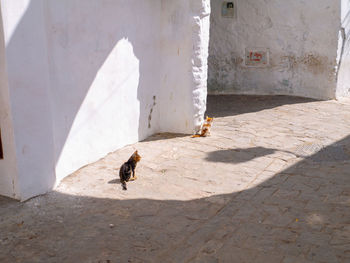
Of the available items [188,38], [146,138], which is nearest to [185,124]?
[146,138]

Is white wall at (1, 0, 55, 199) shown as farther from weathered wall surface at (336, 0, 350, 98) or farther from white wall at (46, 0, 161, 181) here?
weathered wall surface at (336, 0, 350, 98)

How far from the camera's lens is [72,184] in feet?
16.2

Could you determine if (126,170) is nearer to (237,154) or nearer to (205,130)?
(237,154)

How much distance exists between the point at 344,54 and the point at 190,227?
7.75 metres

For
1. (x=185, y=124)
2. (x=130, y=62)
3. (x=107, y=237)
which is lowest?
(x=107, y=237)

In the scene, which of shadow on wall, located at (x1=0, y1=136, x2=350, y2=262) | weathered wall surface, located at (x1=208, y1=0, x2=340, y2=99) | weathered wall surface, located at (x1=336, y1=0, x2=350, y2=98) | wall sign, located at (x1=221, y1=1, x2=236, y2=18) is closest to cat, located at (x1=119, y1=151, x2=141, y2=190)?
shadow on wall, located at (x1=0, y1=136, x2=350, y2=262)

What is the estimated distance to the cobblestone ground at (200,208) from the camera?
11.6 feet

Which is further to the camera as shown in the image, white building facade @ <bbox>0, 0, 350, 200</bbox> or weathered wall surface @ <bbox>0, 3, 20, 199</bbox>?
white building facade @ <bbox>0, 0, 350, 200</bbox>

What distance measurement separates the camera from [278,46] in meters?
10.4

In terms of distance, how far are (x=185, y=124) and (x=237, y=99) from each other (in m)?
3.56

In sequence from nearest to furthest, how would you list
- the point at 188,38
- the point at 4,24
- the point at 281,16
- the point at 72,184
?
the point at 4,24
the point at 72,184
the point at 188,38
the point at 281,16

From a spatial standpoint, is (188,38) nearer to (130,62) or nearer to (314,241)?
(130,62)

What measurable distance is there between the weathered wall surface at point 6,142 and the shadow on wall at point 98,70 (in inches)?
5.6

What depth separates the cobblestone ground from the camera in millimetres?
3551
